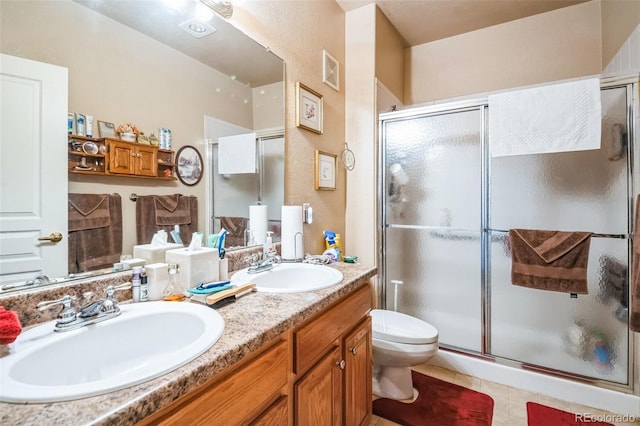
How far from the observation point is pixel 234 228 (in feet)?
4.56

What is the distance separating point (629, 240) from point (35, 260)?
8.41 feet

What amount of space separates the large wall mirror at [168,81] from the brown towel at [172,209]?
0.9 inches

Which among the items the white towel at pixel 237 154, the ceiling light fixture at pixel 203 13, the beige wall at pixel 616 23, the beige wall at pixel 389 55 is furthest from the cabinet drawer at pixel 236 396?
the beige wall at pixel 616 23

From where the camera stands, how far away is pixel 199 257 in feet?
3.36

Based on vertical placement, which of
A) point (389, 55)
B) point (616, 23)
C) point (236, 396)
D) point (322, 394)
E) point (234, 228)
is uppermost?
point (389, 55)

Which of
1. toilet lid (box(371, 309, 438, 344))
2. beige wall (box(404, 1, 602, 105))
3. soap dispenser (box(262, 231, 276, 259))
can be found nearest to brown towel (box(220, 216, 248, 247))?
soap dispenser (box(262, 231, 276, 259))

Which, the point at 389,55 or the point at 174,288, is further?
the point at 389,55

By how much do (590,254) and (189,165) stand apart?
2.19 m

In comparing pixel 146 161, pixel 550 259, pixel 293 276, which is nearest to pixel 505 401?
pixel 550 259

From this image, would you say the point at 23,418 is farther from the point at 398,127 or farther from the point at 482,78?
the point at 482,78

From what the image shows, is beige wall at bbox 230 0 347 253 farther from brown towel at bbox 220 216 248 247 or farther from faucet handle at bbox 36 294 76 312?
faucet handle at bbox 36 294 76 312

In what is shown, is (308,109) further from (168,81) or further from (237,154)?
(168,81)

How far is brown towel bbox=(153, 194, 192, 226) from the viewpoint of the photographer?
1075 mm

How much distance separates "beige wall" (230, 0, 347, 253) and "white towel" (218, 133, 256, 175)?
0.23 m
